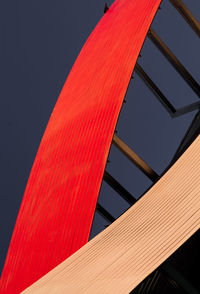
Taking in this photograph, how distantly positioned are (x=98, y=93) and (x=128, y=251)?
15.2ft

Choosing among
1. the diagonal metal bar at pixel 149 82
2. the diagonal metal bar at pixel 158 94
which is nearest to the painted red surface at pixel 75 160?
the diagonal metal bar at pixel 149 82

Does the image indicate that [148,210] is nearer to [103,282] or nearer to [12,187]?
[103,282]

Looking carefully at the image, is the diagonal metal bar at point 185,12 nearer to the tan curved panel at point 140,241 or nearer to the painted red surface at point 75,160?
the painted red surface at point 75,160

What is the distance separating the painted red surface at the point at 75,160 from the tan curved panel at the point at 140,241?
4.91 ft

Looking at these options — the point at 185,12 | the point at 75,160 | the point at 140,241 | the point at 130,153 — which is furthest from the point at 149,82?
the point at 140,241

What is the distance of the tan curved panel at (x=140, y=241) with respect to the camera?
372 cm

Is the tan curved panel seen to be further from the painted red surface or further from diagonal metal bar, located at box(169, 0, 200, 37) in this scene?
diagonal metal bar, located at box(169, 0, 200, 37)

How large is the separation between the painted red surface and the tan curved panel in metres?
1.50

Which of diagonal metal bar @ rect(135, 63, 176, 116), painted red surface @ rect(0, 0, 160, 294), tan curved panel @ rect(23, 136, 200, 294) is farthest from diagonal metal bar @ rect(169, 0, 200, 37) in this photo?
tan curved panel @ rect(23, 136, 200, 294)

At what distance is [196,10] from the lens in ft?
85.0

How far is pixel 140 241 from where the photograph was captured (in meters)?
4.43

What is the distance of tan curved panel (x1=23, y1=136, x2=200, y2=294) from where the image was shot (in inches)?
146

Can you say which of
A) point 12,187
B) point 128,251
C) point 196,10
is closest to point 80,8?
point 196,10

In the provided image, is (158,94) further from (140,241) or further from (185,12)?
(140,241)
